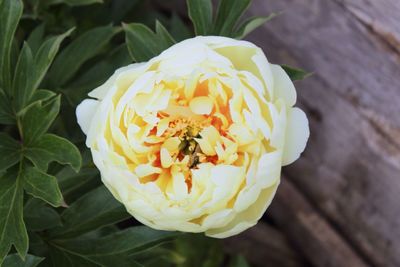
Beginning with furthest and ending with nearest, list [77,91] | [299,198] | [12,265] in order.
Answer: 1. [299,198]
2. [77,91]
3. [12,265]

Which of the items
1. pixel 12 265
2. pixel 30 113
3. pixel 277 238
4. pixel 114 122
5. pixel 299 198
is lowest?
pixel 277 238

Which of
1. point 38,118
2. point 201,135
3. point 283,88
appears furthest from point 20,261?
point 283,88

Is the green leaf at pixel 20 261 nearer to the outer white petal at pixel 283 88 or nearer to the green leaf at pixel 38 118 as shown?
the green leaf at pixel 38 118

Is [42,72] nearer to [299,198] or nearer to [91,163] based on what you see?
[91,163]

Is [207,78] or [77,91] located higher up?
[207,78]

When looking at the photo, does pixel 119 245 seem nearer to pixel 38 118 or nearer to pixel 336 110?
pixel 38 118

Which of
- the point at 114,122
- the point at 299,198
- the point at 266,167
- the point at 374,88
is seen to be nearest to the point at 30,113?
the point at 114,122

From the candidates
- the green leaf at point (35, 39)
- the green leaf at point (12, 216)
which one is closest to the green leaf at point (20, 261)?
the green leaf at point (12, 216)
